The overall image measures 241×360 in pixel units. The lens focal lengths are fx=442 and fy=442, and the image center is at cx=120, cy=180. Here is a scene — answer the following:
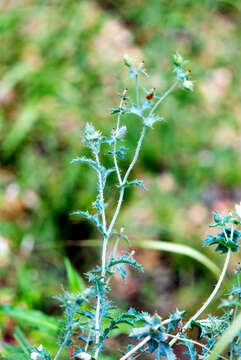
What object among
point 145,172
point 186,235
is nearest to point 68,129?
point 145,172

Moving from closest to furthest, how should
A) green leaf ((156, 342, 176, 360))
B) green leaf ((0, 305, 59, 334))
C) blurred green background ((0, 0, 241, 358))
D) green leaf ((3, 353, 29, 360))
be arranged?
1. green leaf ((156, 342, 176, 360))
2. green leaf ((3, 353, 29, 360))
3. green leaf ((0, 305, 59, 334))
4. blurred green background ((0, 0, 241, 358))

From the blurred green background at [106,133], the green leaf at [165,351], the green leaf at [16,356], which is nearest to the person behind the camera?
the green leaf at [165,351]

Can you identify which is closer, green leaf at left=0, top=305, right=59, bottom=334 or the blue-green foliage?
the blue-green foliage

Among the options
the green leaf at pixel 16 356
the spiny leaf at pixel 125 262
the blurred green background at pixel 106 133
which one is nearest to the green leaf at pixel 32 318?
the green leaf at pixel 16 356

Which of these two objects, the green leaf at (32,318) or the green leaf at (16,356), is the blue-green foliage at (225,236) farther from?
the green leaf at (32,318)

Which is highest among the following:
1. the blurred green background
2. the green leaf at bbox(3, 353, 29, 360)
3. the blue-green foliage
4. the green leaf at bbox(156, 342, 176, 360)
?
the blurred green background

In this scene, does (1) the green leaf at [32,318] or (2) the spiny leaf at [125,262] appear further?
(1) the green leaf at [32,318]

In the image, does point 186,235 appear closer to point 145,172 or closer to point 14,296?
point 145,172

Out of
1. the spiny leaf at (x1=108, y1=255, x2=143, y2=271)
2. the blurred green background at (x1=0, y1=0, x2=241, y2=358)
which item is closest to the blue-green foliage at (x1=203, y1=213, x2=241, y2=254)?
the spiny leaf at (x1=108, y1=255, x2=143, y2=271)

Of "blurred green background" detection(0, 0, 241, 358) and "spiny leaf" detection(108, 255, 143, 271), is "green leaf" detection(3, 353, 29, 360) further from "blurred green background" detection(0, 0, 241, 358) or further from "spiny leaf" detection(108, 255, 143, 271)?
"blurred green background" detection(0, 0, 241, 358)
